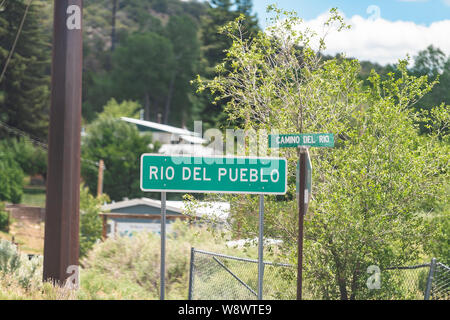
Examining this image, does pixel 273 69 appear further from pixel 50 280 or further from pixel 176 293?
pixel 176 293

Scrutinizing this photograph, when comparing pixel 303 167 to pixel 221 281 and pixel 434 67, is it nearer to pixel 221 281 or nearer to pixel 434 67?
pixel 221 281

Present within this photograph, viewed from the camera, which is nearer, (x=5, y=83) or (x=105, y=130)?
(x=105, y=130)

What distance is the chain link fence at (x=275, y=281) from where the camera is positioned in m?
9.11

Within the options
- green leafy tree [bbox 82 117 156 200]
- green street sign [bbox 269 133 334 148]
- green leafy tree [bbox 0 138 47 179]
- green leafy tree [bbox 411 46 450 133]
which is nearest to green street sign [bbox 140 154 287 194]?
green street sign [bbox 269 133 334 148]

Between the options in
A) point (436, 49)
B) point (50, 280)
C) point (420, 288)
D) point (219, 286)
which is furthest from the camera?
point (436, 49)

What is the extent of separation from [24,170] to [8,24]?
665 inches

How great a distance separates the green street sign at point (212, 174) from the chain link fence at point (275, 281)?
302 cm

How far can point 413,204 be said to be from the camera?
9.17 m

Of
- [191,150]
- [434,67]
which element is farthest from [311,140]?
[191,150]

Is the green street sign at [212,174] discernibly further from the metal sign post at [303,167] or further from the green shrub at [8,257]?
the green shrub at [8,257]

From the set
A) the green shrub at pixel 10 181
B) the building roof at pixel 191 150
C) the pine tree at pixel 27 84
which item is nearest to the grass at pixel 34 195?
the pine tree at pixel 27 84

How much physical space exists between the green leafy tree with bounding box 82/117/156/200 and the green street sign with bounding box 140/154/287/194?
143ft

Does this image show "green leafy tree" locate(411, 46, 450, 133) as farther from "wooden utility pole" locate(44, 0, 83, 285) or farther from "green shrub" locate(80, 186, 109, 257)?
"green shrub" locate(80, 186, 109, 257)

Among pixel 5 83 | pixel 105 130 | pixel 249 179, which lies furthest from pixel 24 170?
pixel 249 179
